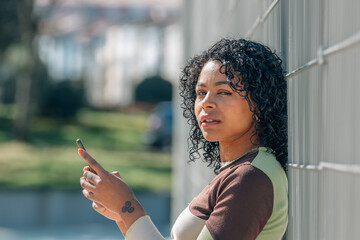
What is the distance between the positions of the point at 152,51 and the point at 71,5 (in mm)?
5084

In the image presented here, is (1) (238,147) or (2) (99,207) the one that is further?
(2) (99,207)

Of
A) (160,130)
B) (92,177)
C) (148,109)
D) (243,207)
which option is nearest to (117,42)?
(148,109)

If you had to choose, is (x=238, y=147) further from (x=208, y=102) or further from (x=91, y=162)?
(x=91, y=162)

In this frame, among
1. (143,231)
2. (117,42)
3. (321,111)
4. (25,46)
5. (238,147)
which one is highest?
(117,42)

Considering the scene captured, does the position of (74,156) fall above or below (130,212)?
below

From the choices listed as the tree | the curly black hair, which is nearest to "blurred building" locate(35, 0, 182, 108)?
the tree

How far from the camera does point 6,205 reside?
11.9 meters

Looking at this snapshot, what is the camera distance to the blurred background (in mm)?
1545

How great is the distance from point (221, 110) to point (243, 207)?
0.37m

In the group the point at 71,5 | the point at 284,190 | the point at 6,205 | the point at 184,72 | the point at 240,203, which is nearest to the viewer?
the point at 240,203

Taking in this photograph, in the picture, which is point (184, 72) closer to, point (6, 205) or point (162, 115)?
point (6, 205)

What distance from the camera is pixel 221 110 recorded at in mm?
1998

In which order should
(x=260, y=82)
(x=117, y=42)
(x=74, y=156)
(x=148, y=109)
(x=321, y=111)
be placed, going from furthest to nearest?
(x=117, y=42)
(x=148, y=109)
(x=74, y=156)
(x=260, y=82)
(x=321, y=111)

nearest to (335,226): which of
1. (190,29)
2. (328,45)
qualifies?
(328,45)
